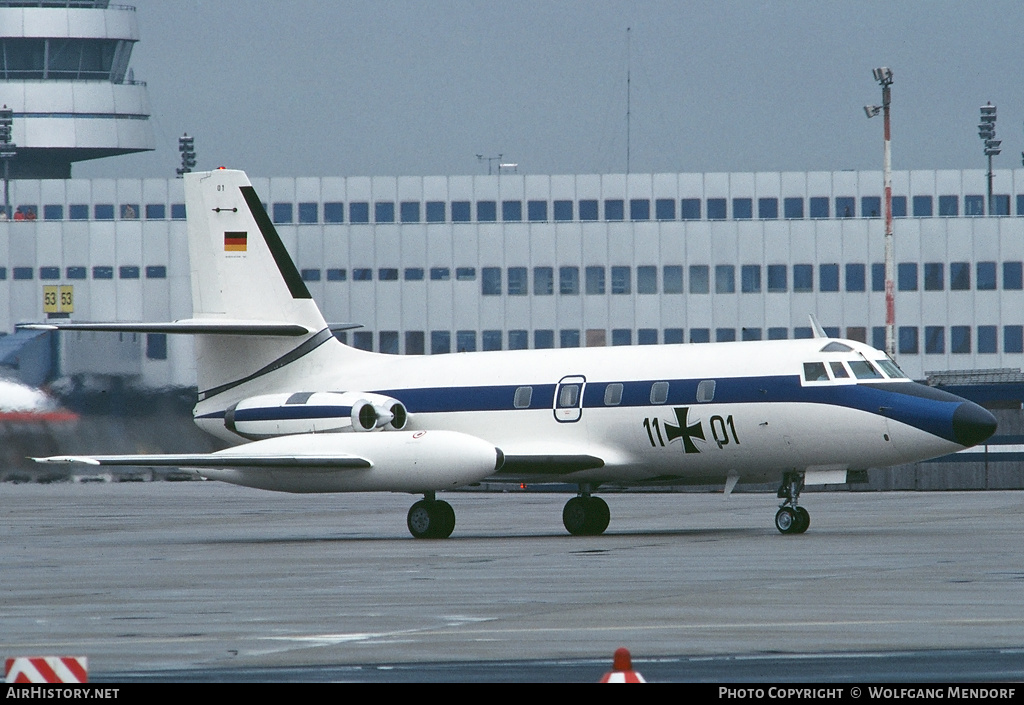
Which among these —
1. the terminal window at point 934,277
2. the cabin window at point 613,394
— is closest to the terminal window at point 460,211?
the terminal window at point 934,277

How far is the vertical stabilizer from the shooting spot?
100 feet

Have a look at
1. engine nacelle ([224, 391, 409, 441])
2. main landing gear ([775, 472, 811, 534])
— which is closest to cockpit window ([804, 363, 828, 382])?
main landing gear ([775, 472, 811, 534])

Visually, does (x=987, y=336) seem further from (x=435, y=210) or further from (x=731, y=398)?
(x=731, y=398)

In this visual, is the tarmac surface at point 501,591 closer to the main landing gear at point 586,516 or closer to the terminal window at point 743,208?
Answer: the main landing gear at point 586,516

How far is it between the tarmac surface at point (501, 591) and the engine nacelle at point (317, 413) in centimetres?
199

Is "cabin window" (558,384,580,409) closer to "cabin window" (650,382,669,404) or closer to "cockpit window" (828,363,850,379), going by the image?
"cabin window" (650,382,669,404)

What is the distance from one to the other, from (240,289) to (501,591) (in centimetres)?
1499

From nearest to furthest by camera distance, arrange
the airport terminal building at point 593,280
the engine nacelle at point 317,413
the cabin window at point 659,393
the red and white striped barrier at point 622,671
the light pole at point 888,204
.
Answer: the red and white striped barrier at point 622,671
the cabin window at point 659,393
the engine nacelle at point 317,413
the light pole at point 888,204
the airport terminal building at point 593,280

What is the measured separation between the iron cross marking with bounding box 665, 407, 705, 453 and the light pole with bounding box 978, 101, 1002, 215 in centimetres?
5928

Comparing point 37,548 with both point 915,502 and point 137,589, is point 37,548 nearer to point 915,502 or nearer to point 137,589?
point 137,589

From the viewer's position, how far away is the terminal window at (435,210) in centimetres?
8938

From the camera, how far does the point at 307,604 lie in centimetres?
1616

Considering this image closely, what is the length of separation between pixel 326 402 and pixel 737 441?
7.43 meters
